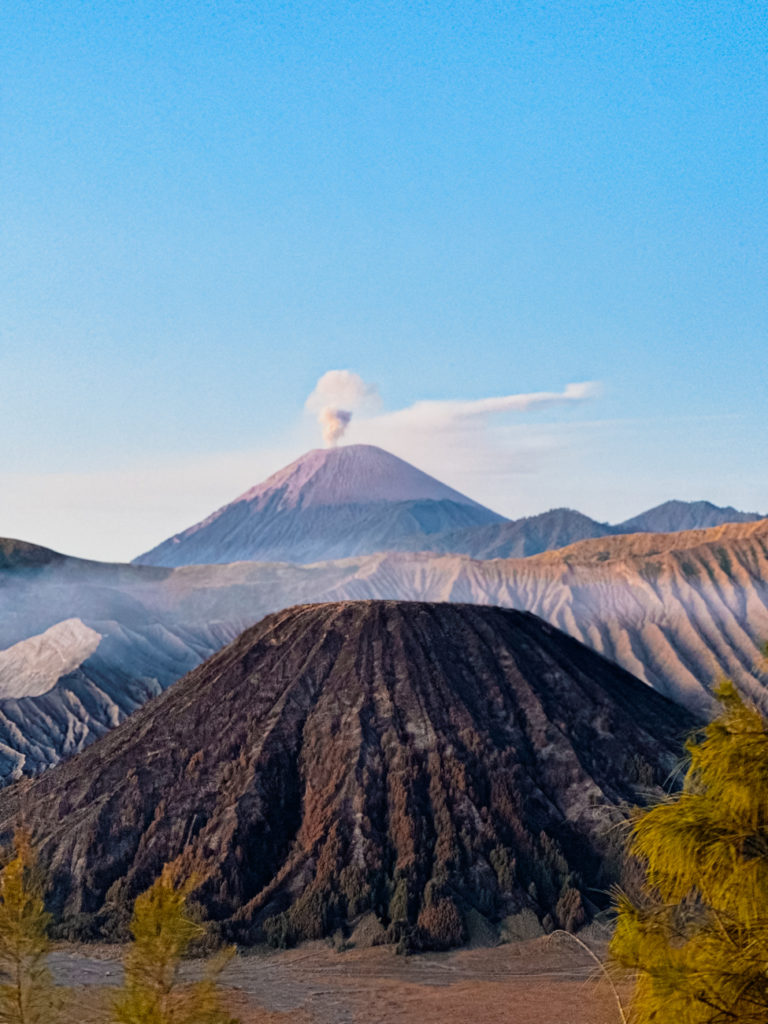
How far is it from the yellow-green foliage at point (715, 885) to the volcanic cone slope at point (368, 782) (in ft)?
106

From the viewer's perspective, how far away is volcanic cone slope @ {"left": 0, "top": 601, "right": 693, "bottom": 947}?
44125 mm

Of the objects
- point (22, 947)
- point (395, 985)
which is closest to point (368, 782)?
point (395, 985)

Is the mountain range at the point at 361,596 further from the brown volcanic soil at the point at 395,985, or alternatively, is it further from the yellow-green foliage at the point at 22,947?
the yellow-green foliage at the point at 22,947

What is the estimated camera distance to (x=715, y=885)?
36.1 feet

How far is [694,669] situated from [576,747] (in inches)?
2924

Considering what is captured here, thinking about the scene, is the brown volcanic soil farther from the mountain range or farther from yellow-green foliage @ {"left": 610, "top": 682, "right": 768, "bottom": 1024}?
the mountain range

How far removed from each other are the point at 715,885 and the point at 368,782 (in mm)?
38704

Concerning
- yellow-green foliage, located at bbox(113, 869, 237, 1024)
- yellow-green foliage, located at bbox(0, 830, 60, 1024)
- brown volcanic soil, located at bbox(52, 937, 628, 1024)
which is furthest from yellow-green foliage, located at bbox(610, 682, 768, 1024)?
brown volcanic soil, located at bbox(52, 937, 628, 1024)

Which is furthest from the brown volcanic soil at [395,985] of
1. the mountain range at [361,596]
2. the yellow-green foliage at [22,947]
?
the mountain range at [361,596]

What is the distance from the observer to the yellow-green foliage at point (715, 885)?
402 inches

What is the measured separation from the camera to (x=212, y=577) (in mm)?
190375

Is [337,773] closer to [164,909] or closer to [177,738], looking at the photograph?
[177,738]

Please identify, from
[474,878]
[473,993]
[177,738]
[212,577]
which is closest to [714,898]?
[473,993]

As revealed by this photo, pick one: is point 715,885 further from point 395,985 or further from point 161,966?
point 395,985
